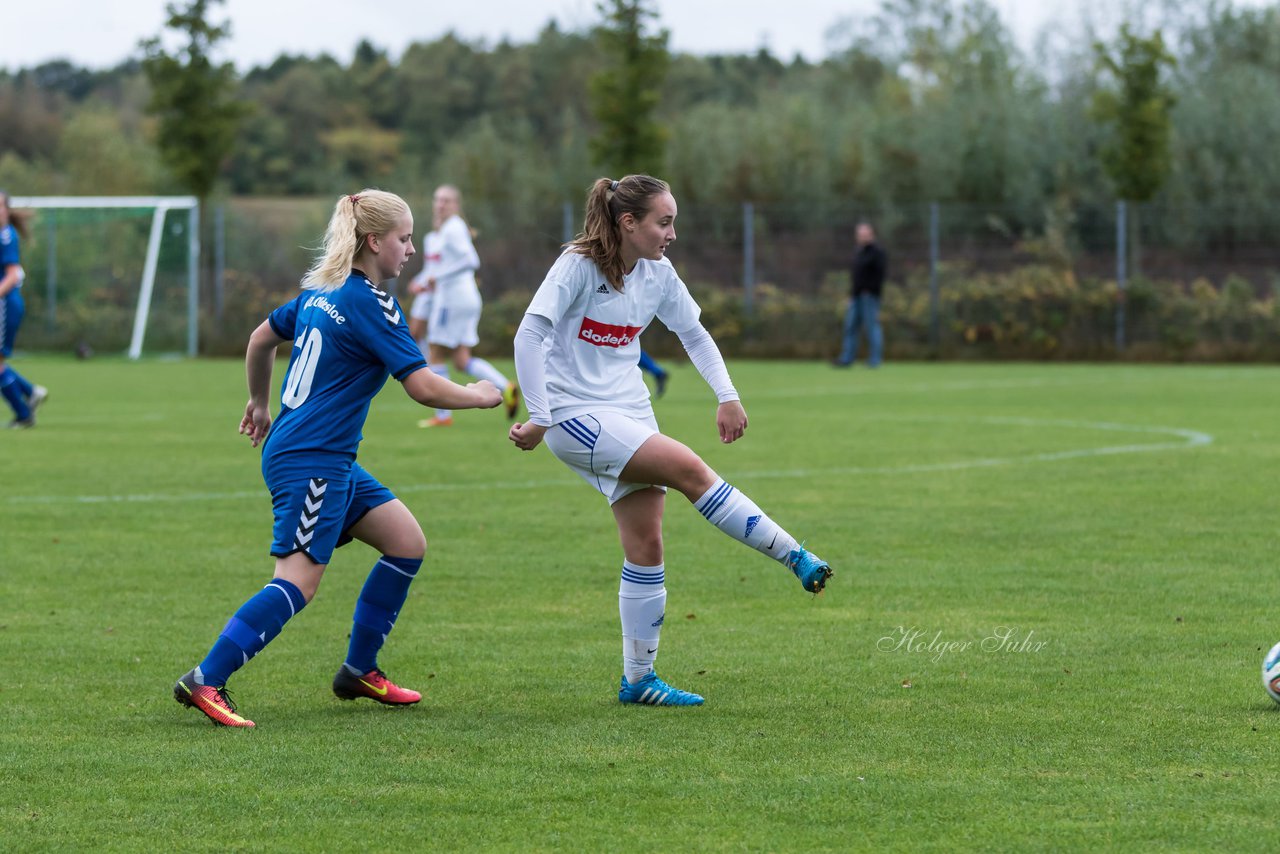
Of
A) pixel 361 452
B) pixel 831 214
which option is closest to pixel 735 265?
pixel 831 214

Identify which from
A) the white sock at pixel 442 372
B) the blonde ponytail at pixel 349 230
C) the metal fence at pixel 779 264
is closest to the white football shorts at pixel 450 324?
the white sock at pixel 442 372

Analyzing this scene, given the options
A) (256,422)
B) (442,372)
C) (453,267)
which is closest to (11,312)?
(442,372)

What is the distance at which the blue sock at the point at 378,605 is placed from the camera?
5594 millimetres

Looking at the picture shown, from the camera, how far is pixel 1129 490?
1090 centimetres

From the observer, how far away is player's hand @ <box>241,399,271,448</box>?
5664mm

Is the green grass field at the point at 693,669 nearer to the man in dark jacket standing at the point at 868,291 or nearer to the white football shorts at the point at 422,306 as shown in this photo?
the white football shorts at the point at 422,306

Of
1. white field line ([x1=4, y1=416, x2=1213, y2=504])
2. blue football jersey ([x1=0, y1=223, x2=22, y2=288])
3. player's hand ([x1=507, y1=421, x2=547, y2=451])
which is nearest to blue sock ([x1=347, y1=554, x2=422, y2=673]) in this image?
player's hand ([x1=507, y1=421, x2=547, y2=451])

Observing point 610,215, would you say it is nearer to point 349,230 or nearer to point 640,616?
point 349,230

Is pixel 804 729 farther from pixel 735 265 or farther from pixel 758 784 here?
pixel 735 265

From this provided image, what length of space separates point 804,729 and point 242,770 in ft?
5.34

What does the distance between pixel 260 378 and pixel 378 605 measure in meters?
0.84

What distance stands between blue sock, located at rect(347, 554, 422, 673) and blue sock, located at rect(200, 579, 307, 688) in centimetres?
33

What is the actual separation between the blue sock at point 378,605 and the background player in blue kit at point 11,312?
33.3 ft

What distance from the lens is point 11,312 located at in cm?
1549
